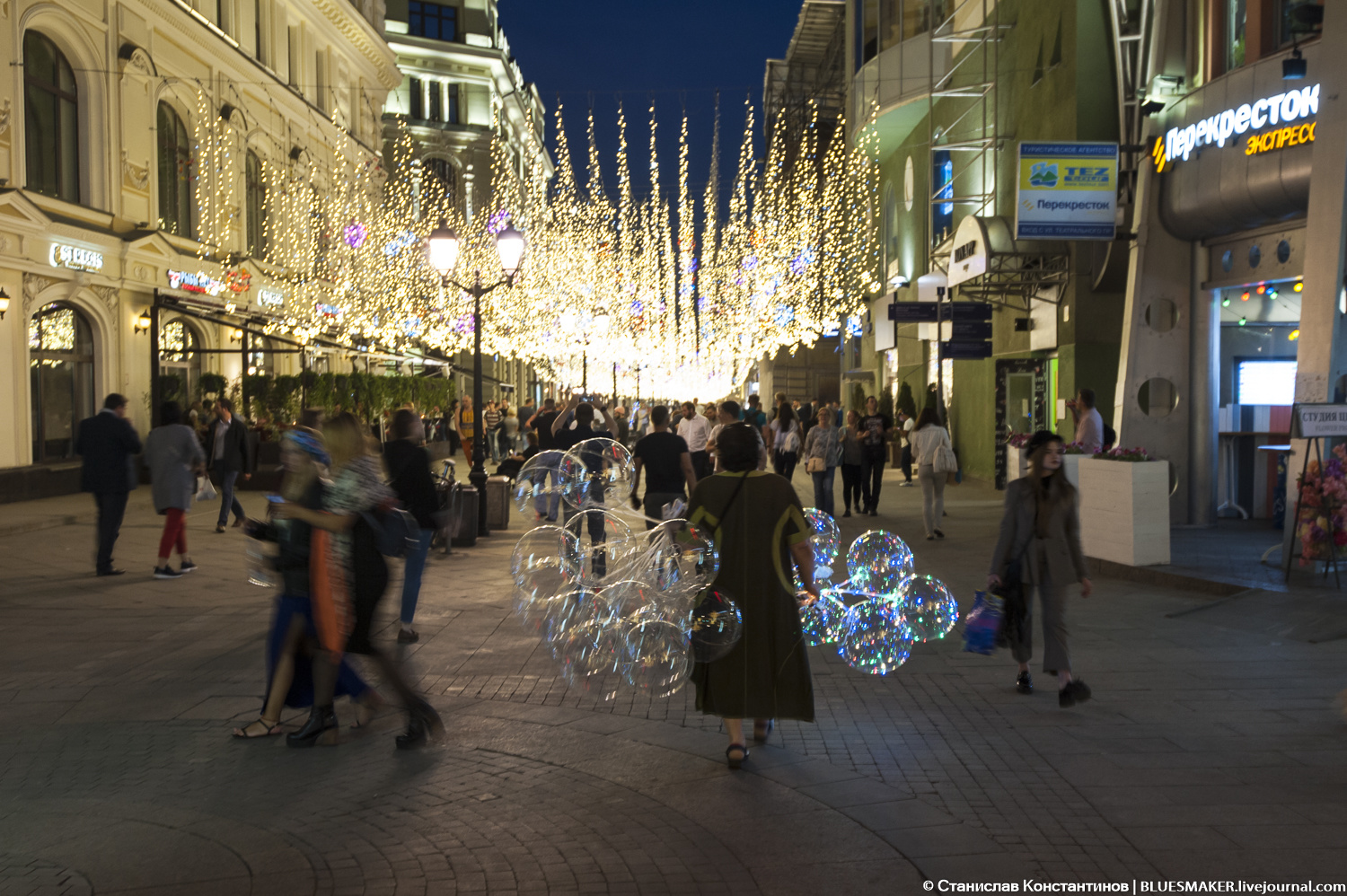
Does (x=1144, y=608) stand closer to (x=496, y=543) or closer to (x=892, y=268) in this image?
(x=496, y=543)

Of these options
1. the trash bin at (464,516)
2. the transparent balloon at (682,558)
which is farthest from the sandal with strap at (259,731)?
the trash bin at (464,516)

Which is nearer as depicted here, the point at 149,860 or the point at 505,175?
the point at 149,860

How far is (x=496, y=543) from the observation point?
15578 mm

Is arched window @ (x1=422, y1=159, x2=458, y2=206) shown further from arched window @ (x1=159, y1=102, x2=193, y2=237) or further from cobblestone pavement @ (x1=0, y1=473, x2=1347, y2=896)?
cobblestone pavement @ (x1=0, y1=473, x2=1347, y2=896)

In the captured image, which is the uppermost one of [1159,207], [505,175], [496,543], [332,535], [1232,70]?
[505,175]

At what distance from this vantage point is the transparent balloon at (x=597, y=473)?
12.4 meters

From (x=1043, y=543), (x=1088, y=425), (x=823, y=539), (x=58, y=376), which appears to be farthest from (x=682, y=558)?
(x=58, y=376)

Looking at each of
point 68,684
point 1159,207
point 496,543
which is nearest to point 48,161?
point 496,543

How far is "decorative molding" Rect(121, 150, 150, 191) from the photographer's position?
2511 cm

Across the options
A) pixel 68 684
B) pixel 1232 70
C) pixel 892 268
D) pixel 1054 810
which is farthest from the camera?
pixel 892 268

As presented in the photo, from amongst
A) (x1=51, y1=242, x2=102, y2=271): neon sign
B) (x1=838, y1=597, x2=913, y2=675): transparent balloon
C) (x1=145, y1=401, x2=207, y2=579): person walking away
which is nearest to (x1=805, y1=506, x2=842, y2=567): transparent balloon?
(x1=838, y1=597, x2=913, y2=675): transparent balloon

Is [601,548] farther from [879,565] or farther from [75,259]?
[75,259]

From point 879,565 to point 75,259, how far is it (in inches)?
796

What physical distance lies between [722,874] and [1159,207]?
13514 millimetres
